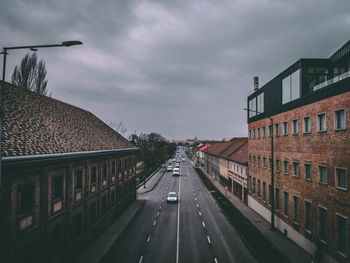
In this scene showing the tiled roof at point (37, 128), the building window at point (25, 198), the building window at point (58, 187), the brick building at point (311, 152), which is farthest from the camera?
the building window at point (58, 187)

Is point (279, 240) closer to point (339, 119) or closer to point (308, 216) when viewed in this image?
point (308, 216)

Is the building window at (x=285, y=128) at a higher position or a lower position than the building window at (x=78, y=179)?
higher

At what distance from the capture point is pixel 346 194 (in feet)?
44.9

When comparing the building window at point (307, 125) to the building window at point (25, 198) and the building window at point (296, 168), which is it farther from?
the building window at point (25, 198)

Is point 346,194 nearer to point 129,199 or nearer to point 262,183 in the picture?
point 262,183

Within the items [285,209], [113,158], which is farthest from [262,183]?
[113,158]

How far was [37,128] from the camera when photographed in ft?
49.1

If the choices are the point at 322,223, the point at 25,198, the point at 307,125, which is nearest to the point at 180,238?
the point at 322,223

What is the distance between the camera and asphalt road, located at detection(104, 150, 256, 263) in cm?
1667

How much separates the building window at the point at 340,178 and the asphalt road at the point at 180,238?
285 inches

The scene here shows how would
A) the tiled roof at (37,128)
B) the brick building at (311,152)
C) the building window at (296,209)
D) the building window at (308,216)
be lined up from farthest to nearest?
1. the building window at (296,209)
2. the building window at (308,216)
3. the brick building at (311,152)
4. the tiled roof at (37,128)

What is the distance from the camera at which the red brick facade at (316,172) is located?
14.0 m

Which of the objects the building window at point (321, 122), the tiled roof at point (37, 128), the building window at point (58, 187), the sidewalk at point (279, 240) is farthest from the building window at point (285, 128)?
the building window at point (58, 187)

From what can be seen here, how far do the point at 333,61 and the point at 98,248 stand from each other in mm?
22454
